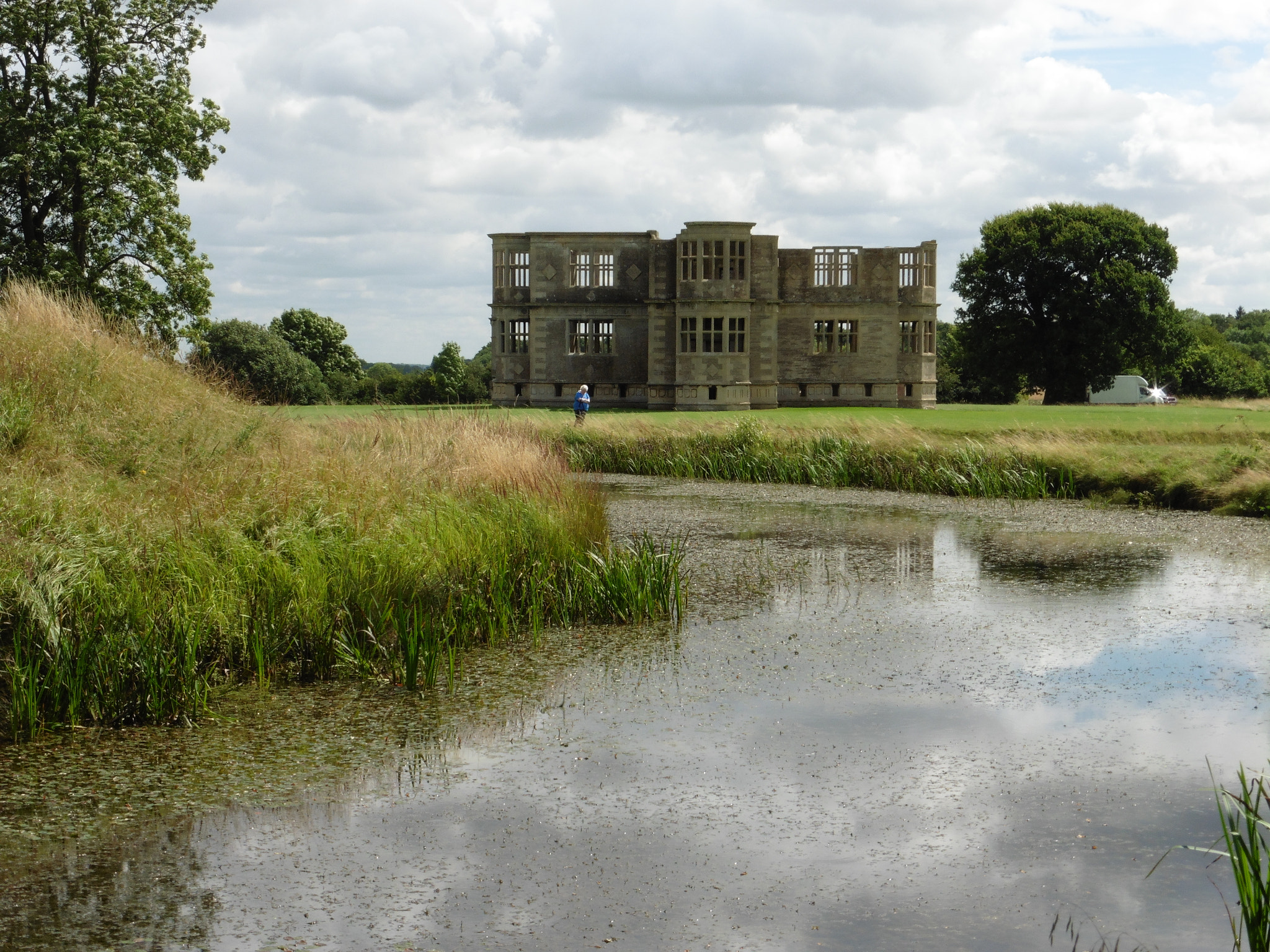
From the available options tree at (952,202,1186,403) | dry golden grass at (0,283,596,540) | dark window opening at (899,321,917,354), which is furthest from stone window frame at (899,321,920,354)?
dry golden grass at (0,283,596,540)

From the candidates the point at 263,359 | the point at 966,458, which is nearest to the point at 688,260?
the point at 263,359

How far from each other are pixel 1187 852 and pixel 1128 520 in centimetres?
1127

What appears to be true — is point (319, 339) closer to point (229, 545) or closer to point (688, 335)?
point (688, 335)

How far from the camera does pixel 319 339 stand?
68.8 meters

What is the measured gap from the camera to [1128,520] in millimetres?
15352

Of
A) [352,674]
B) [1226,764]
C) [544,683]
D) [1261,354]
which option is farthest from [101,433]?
[1261,354]

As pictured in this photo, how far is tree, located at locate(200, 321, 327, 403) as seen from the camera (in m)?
45.2

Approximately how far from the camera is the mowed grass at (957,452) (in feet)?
55.5

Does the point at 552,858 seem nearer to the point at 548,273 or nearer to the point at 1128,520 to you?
the point at 1128,520

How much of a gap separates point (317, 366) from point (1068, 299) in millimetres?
36338

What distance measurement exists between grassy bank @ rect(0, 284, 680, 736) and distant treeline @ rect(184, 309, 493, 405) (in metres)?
15.3

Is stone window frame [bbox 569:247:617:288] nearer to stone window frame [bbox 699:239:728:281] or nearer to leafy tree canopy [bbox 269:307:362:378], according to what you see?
stone window frame [bbox 699:239:728:281]

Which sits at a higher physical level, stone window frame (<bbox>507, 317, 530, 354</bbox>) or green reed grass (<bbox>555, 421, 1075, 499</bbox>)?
stone window frame (<bbox>507, 317, 530, 354</bbox>)

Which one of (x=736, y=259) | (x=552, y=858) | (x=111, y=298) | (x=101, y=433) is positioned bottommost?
(x=552, y=858)
